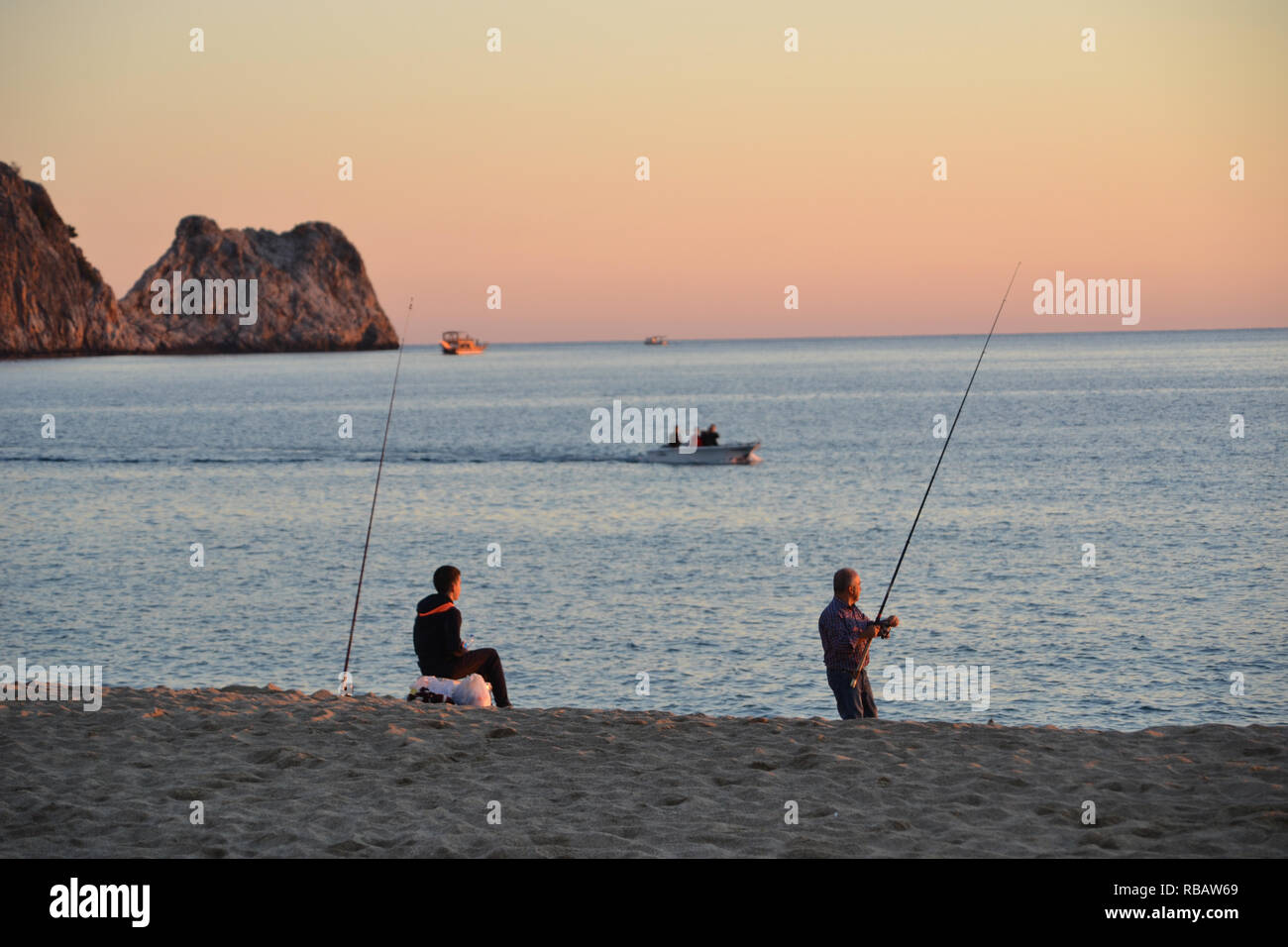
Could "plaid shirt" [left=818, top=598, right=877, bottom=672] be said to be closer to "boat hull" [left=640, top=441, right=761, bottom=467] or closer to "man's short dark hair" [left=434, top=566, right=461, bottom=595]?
"man's short dark hair" [left=434, top=566, right=461, bottom=595]

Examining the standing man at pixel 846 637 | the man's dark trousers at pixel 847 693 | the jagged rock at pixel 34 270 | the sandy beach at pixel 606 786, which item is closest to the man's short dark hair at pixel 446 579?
the sandy beach at pixel 606 786

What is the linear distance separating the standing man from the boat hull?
131ft

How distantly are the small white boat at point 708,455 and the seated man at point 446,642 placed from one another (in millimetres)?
39169

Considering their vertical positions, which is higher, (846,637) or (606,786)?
(846,637)

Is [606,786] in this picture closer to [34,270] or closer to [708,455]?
[708,455]

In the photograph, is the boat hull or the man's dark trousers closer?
the man's dark trousers

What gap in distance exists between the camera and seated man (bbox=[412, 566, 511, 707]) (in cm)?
1020

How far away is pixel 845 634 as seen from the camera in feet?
31.3

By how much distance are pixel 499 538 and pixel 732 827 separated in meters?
26.4

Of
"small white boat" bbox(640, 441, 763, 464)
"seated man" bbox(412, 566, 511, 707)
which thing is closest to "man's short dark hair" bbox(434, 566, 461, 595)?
"seated man" bbox(412, 566, 511, 707)

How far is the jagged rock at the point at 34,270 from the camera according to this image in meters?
179

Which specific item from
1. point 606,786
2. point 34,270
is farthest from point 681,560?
point 34,270
